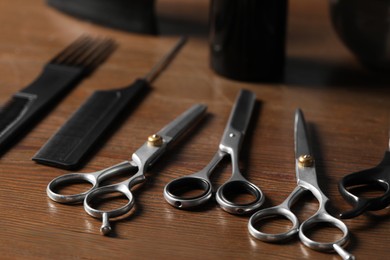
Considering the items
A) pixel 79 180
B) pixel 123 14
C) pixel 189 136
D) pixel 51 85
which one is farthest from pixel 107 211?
pixel 123 14

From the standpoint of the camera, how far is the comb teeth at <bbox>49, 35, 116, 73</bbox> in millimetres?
850

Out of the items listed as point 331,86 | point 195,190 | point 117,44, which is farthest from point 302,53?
point 195,190

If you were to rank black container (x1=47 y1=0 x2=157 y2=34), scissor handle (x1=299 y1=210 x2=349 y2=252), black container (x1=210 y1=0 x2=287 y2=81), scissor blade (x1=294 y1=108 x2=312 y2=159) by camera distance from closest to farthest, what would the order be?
scissor handle (x1=299 y1=210 x2=349 y2=252) → scissor blade (x1=294 y1=108 x2=312 y2=159) → black container (x1=210 y1=0 x2=287 y2=81) → black container (x1=47 y1=0 x2=157 y2=34)

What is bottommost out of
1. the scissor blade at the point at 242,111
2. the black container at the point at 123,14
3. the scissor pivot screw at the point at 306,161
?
the scissor blade at the point at 242,111

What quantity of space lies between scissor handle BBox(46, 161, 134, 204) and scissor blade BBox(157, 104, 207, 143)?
0.07m

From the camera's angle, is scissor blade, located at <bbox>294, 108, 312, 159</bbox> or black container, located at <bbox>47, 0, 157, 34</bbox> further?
black container, located at <bbox>47, 0, 157, 34</bbox>

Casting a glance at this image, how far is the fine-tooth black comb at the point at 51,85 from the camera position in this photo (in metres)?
0.70

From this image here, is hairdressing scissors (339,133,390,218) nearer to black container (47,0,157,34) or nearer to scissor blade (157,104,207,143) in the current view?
scissor blade (157,104,207,143)

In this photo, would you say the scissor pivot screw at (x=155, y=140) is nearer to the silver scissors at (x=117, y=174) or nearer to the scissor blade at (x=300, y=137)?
the silver scissors at (x=117, y=174)

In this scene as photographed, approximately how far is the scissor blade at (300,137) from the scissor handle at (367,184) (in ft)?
0.19

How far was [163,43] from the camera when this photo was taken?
0.92 m

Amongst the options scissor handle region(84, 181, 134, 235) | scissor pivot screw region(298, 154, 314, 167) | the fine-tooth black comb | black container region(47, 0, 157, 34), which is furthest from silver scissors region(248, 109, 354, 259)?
black container region(47, 0, 157, 34)

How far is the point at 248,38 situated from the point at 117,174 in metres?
0.25

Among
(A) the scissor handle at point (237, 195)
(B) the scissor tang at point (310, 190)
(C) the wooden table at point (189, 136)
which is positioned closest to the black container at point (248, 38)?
(C) the wooden table at point (189, 136)
